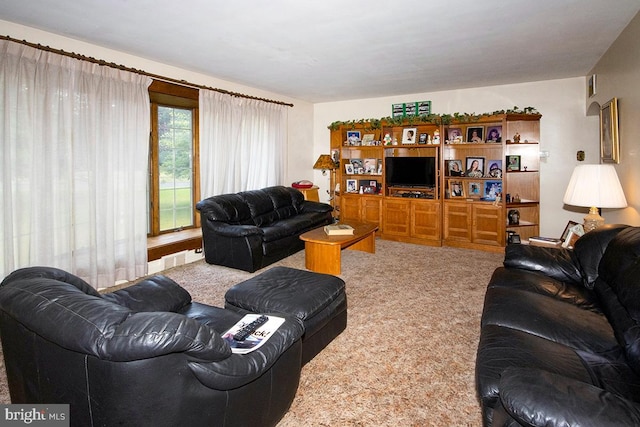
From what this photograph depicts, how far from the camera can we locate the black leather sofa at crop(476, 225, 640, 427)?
3.94 ft

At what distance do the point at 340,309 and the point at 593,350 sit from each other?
5.13 ft

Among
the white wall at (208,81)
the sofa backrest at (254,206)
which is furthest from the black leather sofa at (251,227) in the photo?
the white wall at (208,81)

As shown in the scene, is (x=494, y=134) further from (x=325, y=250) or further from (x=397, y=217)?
(x=325, y=250)

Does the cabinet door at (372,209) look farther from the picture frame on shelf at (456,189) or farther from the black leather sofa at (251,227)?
the picture frame on shelf at (456,189)

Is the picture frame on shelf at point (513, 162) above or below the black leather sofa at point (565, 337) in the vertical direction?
above

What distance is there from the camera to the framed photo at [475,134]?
18.8 ft

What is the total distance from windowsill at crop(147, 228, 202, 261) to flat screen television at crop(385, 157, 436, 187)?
11.0 ft

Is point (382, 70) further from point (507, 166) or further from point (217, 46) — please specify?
point (507, 166)

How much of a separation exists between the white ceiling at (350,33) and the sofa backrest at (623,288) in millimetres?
1857

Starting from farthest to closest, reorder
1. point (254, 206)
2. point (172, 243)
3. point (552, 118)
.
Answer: point (254, 206) < point (552, 118) < point (172, 243)

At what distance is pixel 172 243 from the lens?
15.5 feet

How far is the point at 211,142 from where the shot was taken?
511 cm

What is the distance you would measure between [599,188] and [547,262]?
2.97 feet

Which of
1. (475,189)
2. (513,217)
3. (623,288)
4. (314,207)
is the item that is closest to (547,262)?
(623,288)
